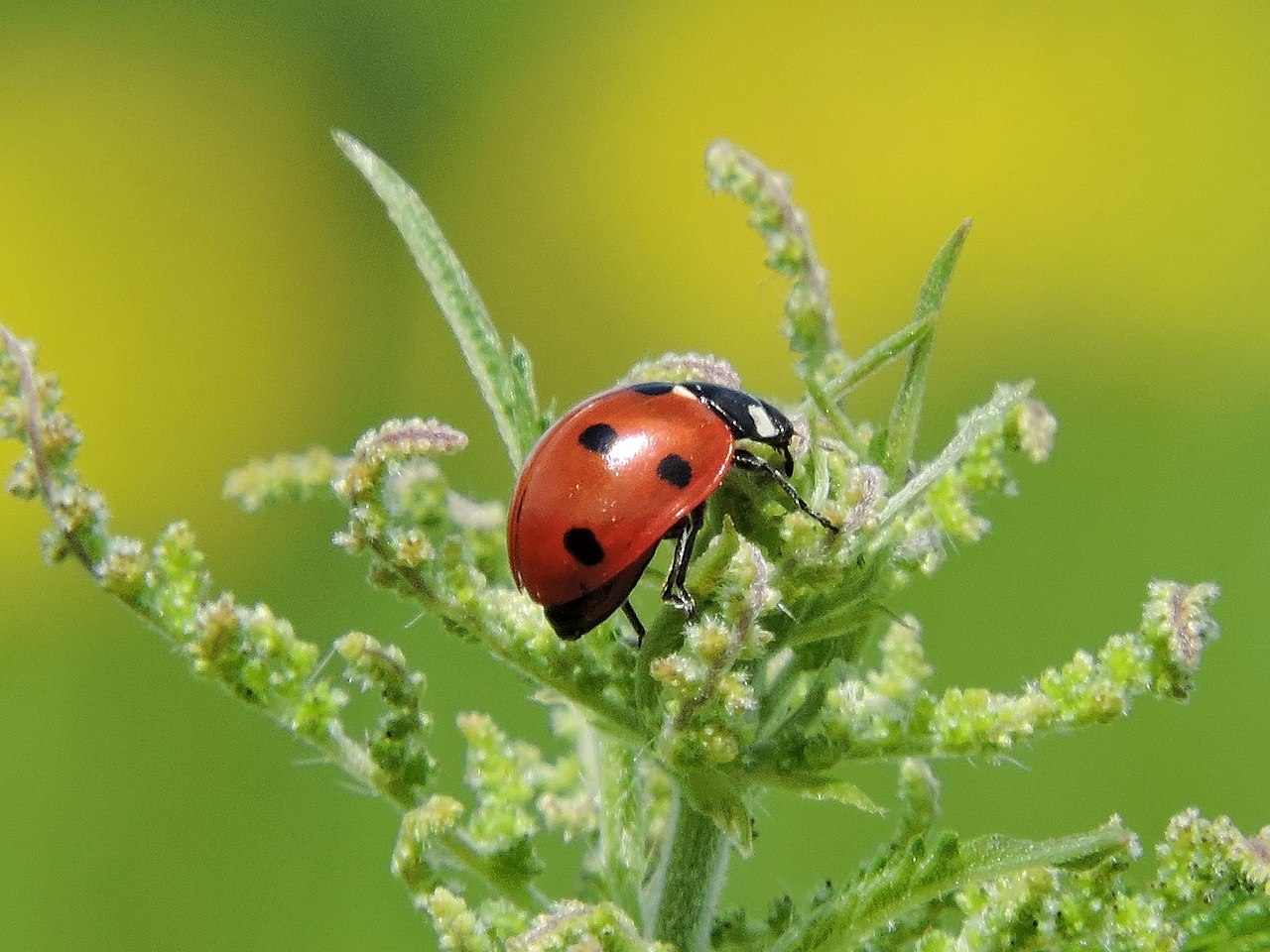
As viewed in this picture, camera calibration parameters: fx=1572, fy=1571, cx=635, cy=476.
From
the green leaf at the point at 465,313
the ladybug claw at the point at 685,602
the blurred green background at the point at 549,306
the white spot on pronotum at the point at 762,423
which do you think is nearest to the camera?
the ladybug claw at the point at 685,602

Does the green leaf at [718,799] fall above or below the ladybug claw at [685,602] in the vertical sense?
below

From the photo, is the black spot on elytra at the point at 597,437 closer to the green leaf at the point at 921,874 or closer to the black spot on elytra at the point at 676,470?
the black spot on elytra at the point at 676,470

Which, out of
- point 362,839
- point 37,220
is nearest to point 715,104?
point 37,220

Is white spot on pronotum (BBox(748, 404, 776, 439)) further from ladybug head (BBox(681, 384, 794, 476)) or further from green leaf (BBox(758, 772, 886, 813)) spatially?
green leaf (BBox(758, 772, 886, 813))

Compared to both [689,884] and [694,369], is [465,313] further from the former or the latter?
[689,884]

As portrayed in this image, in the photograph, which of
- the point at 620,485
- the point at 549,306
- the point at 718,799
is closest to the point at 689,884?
the point at 718,799

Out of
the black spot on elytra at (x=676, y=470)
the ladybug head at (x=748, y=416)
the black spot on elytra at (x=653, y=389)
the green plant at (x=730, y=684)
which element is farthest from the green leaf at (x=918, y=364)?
the black spot on elytra at (x=653, y=389)
